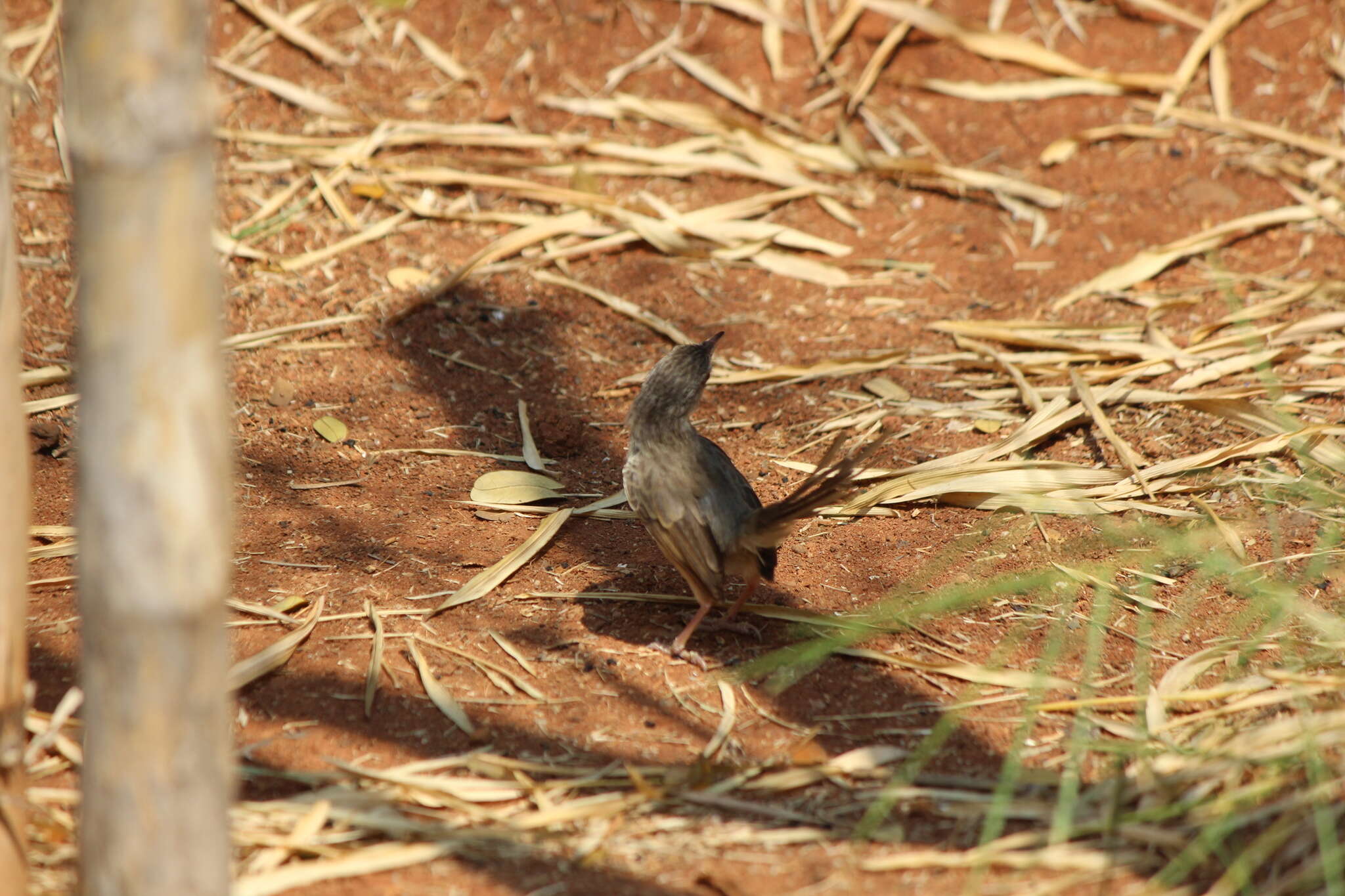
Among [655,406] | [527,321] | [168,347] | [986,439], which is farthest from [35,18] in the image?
[168,347]

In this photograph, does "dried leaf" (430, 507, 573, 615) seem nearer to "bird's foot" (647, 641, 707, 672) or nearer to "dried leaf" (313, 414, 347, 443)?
"bird's foot" (647, 641, 707, 672)

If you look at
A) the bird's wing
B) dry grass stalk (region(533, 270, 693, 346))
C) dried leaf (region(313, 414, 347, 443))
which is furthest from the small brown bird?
dry grass stalk (region(533, 270, 693, 346))

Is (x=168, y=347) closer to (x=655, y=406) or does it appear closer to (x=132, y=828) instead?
(x=132, y=828)

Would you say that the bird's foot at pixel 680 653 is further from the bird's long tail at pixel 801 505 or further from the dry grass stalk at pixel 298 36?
the dry grass stalk at pixel 298 36

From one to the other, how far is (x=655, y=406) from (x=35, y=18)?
655 centimetres

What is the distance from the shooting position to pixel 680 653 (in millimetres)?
4402

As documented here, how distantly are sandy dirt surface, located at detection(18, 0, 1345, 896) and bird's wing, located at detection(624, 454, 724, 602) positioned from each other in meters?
0.34

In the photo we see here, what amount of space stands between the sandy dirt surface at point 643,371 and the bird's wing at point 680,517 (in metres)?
0.34

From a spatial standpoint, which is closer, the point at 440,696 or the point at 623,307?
the point at 440,696

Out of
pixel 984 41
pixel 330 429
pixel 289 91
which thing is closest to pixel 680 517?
pixel 330 429

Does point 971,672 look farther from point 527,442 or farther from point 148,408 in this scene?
point 148,408

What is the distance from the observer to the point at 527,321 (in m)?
6.89

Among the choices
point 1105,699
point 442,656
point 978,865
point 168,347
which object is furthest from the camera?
point 442,656

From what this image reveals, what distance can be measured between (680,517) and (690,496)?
0.29 feet
